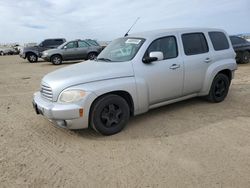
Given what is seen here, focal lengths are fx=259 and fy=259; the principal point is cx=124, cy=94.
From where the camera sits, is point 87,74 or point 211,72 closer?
point 87,74

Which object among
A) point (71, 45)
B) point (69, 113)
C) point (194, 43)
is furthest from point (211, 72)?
point (71, 45)

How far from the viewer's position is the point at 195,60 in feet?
17.6

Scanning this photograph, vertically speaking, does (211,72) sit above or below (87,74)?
below

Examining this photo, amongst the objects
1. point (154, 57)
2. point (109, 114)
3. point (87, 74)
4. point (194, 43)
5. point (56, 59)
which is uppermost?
point (194, 43)

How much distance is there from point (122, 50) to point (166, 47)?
868 mm

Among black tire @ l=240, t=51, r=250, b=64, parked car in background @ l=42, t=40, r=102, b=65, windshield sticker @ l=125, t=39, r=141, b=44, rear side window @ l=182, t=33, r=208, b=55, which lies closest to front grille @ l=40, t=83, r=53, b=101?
windshield sticker @ l=125, t=39, r=141, b=44

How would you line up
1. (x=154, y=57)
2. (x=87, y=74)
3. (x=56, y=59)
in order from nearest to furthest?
1. (x=87, y=74)
2. (x=154, y=57)
3. (x=56, y=59)

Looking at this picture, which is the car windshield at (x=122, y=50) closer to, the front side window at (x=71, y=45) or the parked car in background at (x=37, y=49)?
the front side window at (x=71, y=45)

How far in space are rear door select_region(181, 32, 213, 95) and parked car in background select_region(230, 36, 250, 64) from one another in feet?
28.4

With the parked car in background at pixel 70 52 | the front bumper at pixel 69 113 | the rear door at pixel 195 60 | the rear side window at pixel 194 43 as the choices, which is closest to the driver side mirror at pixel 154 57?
the rear door at pixel 195 60

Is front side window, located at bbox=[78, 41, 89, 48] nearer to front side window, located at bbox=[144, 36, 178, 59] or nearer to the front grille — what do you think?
front side window, located at bbox=[144, 36, 178, 59]

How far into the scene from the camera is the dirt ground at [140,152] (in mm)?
3102

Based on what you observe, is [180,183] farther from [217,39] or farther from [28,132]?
[217,39]

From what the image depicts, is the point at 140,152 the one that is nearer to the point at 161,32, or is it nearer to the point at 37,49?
the point at 161,32
